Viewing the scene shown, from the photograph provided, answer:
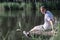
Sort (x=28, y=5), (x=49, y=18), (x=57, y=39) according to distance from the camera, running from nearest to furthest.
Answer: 1. (x=57, y=39)
2. (x=49, y=18)
3. (x=28, y=5)

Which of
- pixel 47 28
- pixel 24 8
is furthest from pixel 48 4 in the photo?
pixel 47 28

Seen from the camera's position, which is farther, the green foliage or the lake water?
the green foliage

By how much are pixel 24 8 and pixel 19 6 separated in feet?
2.01

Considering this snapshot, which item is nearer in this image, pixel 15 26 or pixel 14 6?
pixel 15 26

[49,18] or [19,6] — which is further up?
[49,18]

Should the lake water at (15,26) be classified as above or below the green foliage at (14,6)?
above

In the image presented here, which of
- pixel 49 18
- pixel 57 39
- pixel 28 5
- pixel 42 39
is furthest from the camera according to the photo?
pixel 28 5

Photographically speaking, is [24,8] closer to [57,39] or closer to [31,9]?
[31,9]

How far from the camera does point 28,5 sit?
95.2ft

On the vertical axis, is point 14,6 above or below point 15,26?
below

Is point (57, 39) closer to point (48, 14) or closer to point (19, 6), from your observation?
point (48, 14)

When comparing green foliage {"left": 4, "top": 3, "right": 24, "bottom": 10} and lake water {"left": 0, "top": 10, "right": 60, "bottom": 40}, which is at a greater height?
lake water {"left": 0, "top": 10, "right": 60, "bottom": 40}

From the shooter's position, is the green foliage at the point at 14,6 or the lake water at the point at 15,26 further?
the green foliage at the point at 14,6

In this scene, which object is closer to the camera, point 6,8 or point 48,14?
point 48,14
